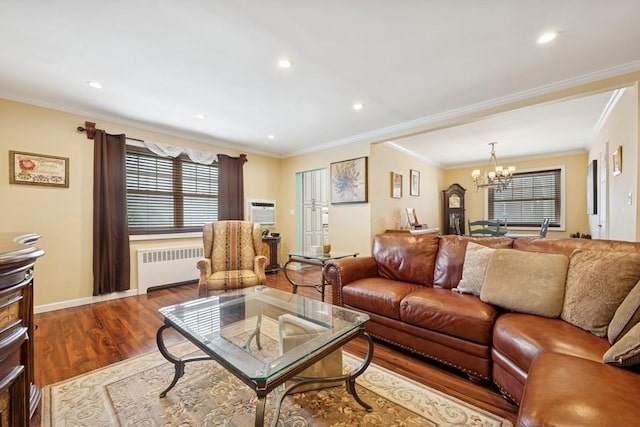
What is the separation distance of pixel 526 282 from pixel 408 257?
1.00m

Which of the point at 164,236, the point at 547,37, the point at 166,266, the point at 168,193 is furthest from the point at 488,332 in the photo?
the point at 168,193

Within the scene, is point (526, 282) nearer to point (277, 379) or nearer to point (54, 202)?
point (277, 379)

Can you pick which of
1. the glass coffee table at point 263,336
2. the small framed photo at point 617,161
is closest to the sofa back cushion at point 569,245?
the glass coffee table at point 263,336

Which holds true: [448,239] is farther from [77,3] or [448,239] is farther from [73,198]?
[73,198]

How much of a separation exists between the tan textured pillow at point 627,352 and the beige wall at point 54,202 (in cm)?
469

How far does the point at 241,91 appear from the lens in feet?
9.18

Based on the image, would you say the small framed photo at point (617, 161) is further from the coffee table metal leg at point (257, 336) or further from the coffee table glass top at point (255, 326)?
the coffee table metal leg at point (257, 336)

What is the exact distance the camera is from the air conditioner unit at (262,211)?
5129mm

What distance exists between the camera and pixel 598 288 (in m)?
1.45

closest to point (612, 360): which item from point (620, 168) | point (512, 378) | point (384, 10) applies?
point (512, 378)

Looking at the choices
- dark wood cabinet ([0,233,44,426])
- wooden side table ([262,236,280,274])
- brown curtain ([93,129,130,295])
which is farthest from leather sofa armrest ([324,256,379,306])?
brown curtain ([93,129,130,295])

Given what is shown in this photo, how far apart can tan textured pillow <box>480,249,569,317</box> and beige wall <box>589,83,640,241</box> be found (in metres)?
1.39

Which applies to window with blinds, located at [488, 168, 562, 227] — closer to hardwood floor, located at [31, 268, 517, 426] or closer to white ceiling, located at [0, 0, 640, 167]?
white ceiling, located at [0, 0, 640, 167]

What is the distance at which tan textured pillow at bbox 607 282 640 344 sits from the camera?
46.6 inches
